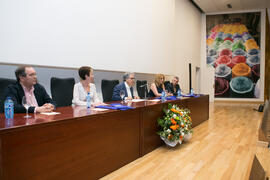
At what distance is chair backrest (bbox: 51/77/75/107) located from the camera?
3.24 m

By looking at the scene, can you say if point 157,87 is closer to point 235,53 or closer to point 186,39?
point 186,39

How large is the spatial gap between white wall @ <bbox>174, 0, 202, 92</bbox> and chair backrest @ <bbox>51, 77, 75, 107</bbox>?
5.28 metres

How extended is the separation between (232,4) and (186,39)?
2581mm

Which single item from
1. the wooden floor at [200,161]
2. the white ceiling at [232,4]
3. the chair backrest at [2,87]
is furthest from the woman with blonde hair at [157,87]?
the white ceiling at [232,4]

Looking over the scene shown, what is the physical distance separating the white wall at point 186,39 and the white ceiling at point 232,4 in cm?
44

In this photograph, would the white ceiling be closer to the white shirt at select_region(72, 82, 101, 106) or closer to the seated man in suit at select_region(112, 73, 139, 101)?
the seated man in suit at select_region(112, 73, 139, 101)

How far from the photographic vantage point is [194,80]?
10172 millimetres

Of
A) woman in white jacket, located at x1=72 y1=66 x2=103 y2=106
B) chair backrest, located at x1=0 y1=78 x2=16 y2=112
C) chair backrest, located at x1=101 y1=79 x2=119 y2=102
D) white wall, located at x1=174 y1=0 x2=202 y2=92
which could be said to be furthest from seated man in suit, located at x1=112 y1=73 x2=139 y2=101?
white wall, located at x1=174 y1=0 x2=202 y2=92

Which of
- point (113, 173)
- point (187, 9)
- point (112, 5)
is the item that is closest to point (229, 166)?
Result: point (113, 173)

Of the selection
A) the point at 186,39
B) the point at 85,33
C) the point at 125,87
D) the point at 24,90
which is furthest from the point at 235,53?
the point at 24,90

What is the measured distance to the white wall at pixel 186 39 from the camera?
8.19 metres

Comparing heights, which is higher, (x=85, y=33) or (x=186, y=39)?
(x=186, y=39)

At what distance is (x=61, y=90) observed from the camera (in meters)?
3.33

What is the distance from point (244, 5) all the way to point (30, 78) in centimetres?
980
